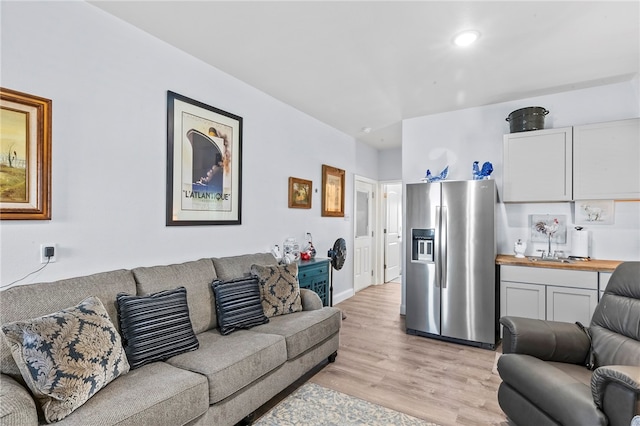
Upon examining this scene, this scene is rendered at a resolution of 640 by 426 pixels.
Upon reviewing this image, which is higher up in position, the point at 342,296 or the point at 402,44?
the point at 402,44

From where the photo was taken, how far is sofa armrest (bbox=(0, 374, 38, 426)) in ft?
3.90

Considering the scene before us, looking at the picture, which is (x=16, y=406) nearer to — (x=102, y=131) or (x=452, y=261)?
(x=102, y=131)

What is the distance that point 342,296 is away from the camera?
16.9 feet

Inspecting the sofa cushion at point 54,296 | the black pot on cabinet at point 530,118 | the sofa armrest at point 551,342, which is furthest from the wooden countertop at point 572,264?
the sofa cushion at point 54,296

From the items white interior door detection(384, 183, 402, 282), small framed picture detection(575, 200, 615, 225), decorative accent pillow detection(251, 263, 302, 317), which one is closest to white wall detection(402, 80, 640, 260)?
small framed picture detection(575, 200, 615, 225)

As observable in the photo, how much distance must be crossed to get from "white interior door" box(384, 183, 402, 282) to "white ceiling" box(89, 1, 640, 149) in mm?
3085

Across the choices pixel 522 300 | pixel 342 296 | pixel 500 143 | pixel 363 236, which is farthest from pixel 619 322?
pixel 363 236

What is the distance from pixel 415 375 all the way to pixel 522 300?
4.74 feet

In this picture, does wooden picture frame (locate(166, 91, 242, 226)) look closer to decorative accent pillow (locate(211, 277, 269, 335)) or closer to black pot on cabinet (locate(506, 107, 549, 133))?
decorative accent pillow (locate(211, 277, 269, 335))

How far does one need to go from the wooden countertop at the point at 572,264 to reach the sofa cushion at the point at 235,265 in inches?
98.1

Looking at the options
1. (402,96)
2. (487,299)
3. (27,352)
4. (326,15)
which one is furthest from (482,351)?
(27,352)

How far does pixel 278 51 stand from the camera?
8.90 ft

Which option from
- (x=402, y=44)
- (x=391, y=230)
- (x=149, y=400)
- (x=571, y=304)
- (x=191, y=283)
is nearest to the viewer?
(x=149, y=400)

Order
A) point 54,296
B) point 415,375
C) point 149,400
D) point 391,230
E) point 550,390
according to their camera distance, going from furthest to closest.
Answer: point 391,230, point 415,375, point 54,296, point 550,390, point 149,400
